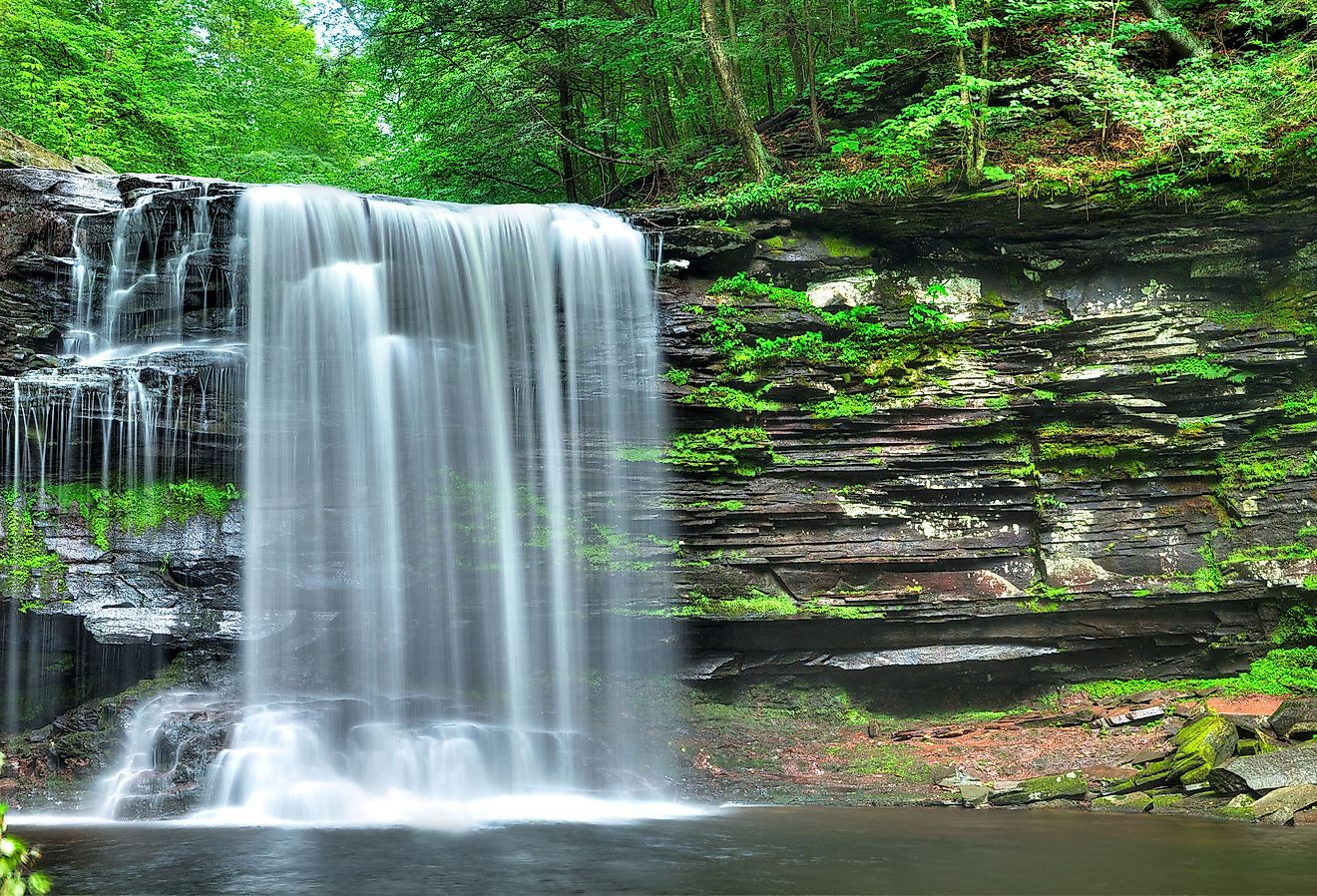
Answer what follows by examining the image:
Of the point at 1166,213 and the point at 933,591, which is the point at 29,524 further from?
the point at 1166,213

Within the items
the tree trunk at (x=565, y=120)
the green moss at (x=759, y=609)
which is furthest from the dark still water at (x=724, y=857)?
the tree trunk at (x=565, y=120)

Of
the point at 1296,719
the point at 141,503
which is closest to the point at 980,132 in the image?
the point at 1296,719

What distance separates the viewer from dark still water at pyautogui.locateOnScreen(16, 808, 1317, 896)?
20.3 ft

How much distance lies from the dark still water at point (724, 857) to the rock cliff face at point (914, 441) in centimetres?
307

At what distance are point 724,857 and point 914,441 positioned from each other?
258 inches

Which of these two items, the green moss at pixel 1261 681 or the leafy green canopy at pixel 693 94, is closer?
the green moss at pixel 1261 681

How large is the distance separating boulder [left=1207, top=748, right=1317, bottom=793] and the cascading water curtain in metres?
5.77

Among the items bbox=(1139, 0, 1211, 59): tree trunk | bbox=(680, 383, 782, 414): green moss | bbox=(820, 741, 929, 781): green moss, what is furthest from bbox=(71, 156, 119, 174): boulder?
bbox=(1139, 0, 1211, 59): tree trunk

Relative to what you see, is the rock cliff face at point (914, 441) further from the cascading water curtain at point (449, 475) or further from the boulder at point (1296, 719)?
the boulder at point (1296, 719)

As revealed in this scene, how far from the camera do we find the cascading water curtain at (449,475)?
1125 cm

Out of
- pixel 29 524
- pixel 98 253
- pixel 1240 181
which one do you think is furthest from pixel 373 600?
pixel 1240 181

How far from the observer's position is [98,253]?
11391 mm

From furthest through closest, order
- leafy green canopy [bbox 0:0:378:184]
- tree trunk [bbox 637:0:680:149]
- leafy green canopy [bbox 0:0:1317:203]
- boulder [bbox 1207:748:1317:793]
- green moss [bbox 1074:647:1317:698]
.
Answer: tree trunk [bbox 637:0:680:149] → leafy green canopy [bbox 0:0:378:184] → leafy green canopy [bbox 0:0:1317:203] → green moss [bbox 1074:647:1317:698] → boulder [bbox 1207:748:1317:793]

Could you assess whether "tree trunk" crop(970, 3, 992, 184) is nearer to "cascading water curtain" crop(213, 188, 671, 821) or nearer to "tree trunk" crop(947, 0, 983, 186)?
"tree trunk" crop(947, 0, 983, 186)
